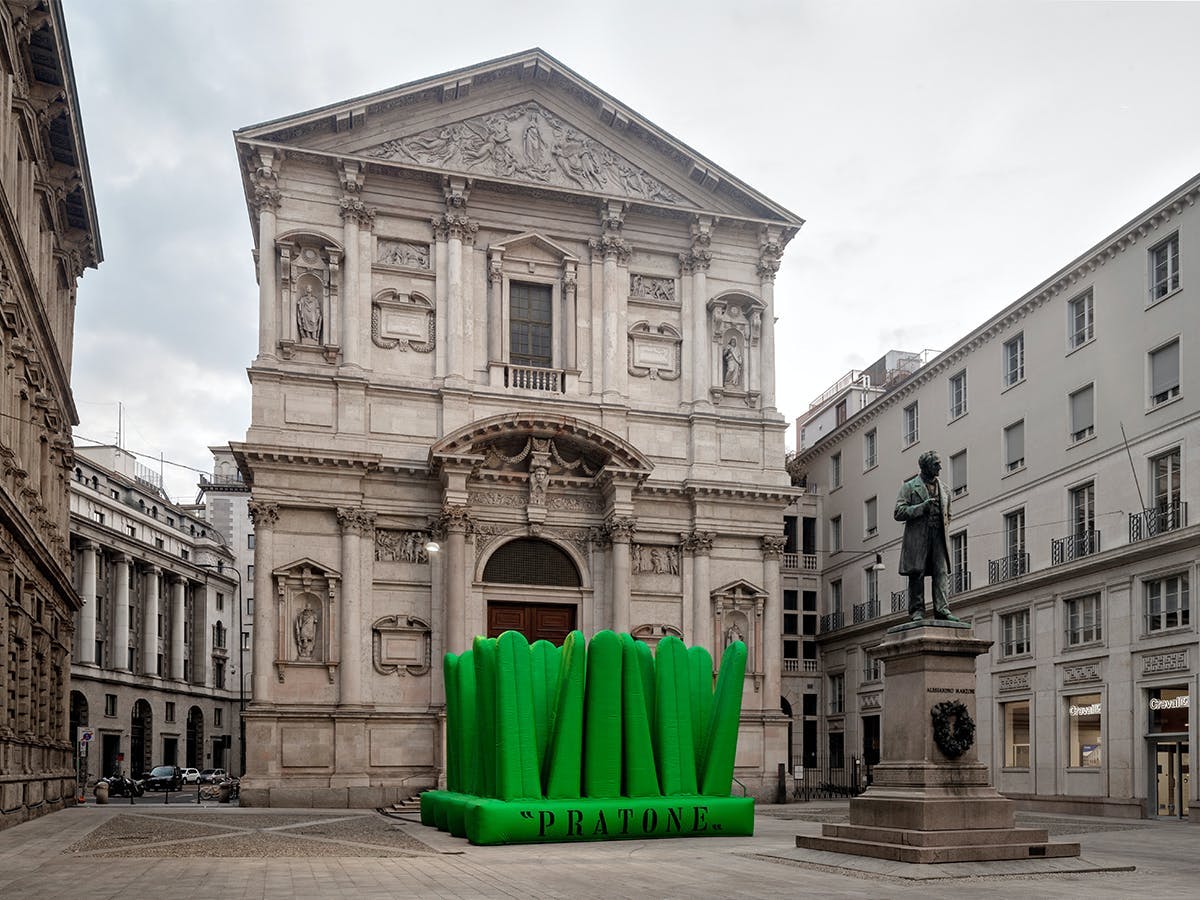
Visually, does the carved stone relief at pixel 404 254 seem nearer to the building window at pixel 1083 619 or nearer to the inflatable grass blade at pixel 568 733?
the inflatable grass blade at pixel 568 733

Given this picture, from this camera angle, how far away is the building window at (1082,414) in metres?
38.0

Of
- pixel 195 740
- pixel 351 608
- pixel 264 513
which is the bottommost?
pixel 195 740

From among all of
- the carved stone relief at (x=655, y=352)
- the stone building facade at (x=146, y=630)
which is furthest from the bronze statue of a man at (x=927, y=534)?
the stone building facade at (x=146, y=630)

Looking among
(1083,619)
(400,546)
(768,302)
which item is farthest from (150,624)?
(1083,619)

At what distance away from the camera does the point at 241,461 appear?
117 feet

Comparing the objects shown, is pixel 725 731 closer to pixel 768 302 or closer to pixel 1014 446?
pixel 768 302

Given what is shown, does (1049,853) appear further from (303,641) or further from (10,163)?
(10,163)

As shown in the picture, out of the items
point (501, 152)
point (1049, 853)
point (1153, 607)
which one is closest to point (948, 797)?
point (1049, 853)

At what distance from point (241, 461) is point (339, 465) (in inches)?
102

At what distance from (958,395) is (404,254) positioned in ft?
66.5

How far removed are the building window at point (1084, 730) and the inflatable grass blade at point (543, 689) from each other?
791 inches

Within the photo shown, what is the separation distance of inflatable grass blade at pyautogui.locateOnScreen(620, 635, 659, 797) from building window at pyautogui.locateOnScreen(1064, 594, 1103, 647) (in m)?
18.9

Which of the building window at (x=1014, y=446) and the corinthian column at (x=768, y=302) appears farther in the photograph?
the building window at (x=1014, y=446)

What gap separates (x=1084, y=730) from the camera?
123 feet
